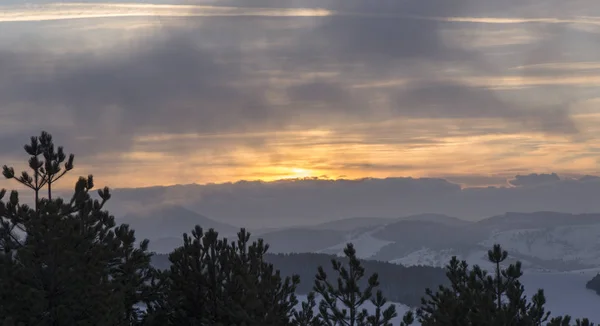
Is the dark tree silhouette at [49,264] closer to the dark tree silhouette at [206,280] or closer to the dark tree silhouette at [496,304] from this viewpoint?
the dark tree silhouette at [206,280]

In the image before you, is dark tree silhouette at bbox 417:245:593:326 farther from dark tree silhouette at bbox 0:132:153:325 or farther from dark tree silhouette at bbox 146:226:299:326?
dark tree silhouette at bbox 0:132:153:325

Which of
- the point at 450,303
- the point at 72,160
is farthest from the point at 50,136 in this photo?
the point at 450,303

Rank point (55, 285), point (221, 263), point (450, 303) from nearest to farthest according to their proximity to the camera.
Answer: point (55, 285) < point (450, 303) < point (221, 263)

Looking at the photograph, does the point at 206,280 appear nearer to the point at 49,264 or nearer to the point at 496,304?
the point at 49,264

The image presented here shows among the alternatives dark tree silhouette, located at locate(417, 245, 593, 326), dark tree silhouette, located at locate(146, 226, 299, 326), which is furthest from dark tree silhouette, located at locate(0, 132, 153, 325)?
dark tree silhouette, located at locate(417, 245, 593, 326)

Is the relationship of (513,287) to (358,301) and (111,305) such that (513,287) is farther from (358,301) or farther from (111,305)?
(111,305)

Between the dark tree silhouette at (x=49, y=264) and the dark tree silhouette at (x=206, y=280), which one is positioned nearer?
the dark tree silhouette at (x=49, y=264)

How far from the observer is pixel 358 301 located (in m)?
33.3

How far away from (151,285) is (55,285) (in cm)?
909

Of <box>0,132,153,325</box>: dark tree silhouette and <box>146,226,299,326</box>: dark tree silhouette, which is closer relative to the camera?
<box>0,132,153,325</box>: dark tree silhouette

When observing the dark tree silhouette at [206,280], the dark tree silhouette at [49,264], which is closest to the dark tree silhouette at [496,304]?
the dark tree silhouette at [206,280]

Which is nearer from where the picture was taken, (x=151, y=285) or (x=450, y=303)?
(x=450, y=303)

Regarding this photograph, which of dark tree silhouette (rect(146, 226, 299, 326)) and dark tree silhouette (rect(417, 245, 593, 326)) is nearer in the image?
dark tree silhouette (rect(417, 245, 593, 326))

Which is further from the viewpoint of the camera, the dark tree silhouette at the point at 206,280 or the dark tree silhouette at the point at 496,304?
the dark tree silhouette at the point at 206,280
